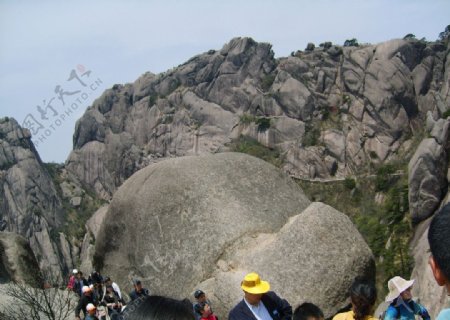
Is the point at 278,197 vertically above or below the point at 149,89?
above

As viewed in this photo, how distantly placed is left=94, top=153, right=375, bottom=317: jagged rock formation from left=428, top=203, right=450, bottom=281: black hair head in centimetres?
627

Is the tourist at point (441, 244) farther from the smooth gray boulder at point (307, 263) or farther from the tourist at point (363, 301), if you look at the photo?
the smooth gray boulder at point (307, 263)

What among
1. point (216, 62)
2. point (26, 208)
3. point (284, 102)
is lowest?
point (26, 208)

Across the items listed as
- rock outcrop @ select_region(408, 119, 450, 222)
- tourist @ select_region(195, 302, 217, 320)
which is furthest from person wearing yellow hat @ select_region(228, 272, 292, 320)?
rock outcrop @ select_region(408, 119, 450, 222)

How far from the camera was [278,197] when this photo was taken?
1005 centimetres

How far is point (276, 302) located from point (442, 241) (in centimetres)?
317

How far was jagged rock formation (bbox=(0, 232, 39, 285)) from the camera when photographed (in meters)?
16.1

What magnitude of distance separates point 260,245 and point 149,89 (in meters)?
75.8

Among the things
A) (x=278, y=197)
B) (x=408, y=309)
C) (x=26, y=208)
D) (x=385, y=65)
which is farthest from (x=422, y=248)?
(x=26, y=208)

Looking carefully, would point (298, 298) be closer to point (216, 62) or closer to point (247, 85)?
point (247, 85)

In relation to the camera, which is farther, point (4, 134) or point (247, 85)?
point (247, 85)

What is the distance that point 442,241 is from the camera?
6.40 feet

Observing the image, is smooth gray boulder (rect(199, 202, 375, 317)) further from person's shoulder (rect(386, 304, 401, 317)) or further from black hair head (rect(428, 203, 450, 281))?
black hair head (rect(428, 203, 450, 281))

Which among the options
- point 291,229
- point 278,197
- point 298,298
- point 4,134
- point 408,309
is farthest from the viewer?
point 4,134
